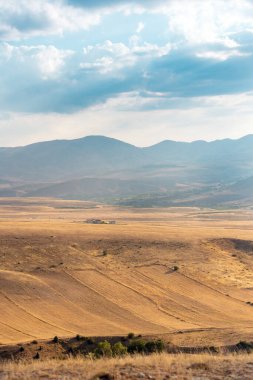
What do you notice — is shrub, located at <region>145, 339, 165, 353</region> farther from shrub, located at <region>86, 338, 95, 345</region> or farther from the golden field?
shrub, located at <region>86, 338, 95, 345</region>

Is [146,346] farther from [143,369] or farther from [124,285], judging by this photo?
[124,285]

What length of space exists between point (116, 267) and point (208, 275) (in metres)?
8.85

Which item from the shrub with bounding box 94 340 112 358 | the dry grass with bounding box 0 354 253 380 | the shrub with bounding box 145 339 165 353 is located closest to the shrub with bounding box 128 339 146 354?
the shrub with bounding box 145 339 165 353

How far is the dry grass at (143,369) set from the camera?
1382 cm

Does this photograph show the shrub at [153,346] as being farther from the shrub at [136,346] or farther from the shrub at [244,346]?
the shrub at [244,346]

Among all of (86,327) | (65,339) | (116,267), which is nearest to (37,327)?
(86,327)

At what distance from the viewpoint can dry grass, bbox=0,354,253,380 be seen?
1382 cm

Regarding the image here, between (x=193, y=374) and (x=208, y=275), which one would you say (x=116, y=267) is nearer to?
(x=208, y=275)

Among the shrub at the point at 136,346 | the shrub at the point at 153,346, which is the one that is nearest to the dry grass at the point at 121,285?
the shrub at the point at 153,346

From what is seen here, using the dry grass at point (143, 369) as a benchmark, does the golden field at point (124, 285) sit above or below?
below

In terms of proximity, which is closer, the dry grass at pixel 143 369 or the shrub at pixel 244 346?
the dry grass at pixel 143 369

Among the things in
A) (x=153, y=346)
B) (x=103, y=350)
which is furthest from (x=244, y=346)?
(x=103, y=350)

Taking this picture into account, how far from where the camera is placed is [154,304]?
4559 cm

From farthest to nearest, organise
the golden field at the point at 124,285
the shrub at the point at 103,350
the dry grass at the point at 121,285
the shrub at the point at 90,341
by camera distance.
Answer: the dry grass at the point at 121,285 < the golden field at the point at 124,285 < the shrub at the point at 90,341 < the shrub at the point at 103,350
